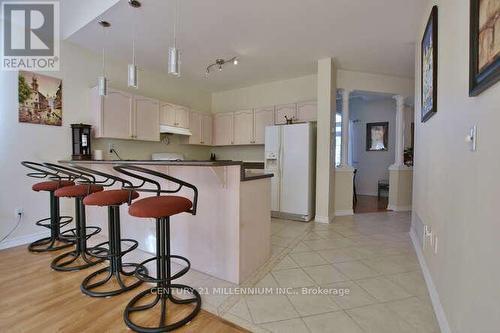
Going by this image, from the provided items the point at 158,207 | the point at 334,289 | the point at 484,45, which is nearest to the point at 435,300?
the point at 334,289

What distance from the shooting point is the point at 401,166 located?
191 inches

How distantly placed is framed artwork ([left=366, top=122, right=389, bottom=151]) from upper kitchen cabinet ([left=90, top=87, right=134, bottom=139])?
611cm

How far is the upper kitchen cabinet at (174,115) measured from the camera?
4461mm

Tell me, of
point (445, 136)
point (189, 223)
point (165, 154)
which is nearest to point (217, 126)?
point (165, 154)

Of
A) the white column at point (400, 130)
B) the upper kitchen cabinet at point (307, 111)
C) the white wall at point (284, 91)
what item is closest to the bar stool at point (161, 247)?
the upper kitchen cabinet at point (307, 111)

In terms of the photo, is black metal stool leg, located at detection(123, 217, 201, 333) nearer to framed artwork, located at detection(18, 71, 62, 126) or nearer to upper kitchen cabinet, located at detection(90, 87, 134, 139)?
upper kitchen cabinet, located at detection(90, 87, 134, 139)

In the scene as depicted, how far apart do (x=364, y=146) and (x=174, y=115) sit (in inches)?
210

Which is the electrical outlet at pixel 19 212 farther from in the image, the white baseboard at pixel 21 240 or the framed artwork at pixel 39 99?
the framed artwork at pixel 39 99

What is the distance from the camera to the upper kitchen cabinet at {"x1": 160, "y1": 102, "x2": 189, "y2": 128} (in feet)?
14.6

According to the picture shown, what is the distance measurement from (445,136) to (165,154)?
432 cm

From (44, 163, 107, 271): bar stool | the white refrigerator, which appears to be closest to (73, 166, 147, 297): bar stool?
(44, 163, 107, 271): bar stool

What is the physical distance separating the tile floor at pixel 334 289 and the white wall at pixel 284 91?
2833 millimetres

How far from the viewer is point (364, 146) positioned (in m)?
6.88

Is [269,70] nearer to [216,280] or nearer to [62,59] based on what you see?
[62,59]
